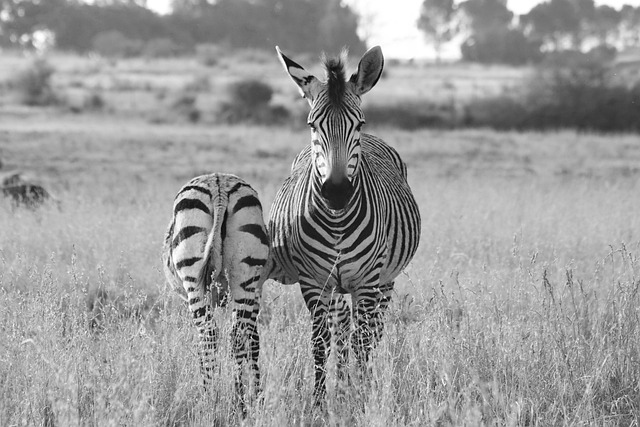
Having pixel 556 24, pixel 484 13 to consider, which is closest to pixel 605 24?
pixel 556 24

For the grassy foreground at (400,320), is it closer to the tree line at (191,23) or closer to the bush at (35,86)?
the bush at (35,86)

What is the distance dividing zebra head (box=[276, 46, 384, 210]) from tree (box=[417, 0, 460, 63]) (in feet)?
284

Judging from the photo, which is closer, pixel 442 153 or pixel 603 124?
pixel 442 153

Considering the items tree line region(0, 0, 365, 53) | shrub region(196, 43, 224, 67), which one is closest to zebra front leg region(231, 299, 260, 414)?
shrub region(196, 43, 224, 67)

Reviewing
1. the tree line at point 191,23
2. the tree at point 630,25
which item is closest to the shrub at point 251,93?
the tree line at point 191,23

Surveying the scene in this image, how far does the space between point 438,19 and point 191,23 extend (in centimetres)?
3021

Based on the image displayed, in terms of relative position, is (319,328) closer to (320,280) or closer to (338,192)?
(320,280)

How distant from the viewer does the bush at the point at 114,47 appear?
2237 inches

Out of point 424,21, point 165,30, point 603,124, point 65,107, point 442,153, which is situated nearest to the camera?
point 442,153

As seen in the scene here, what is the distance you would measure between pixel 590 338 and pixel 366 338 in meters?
1.46

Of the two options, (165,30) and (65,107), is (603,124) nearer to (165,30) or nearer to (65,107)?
(65,107)

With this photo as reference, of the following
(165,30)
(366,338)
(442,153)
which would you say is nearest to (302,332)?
(366,338)

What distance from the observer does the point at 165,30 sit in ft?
243

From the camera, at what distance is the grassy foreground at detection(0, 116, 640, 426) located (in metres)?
4.33
